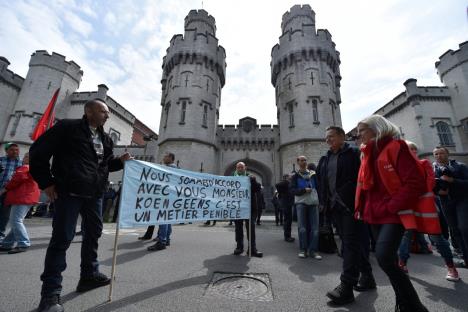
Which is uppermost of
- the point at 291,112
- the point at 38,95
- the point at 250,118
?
the point at 38,95

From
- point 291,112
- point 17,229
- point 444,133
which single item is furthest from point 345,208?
point 444,133

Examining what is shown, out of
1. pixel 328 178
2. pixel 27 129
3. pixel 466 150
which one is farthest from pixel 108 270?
pixel 466 150

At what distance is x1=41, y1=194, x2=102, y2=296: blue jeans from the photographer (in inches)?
84.5

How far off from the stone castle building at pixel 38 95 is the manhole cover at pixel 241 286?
27.0m

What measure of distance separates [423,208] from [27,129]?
97.6 feet

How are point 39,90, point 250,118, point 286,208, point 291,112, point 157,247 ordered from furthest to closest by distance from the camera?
point 250,118 → point 39,90 → point 291,112 → point 286,208 → point 157,247

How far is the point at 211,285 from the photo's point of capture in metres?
2.86

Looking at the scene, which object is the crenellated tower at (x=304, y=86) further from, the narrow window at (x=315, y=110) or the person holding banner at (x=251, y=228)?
the person holding banner at (x=251, y=228)

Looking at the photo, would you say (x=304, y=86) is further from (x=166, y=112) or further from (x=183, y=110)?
(x=166, y=112)

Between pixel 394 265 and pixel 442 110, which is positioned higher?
pixel 442 110

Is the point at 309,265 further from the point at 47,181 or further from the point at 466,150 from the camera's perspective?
the point at 466,150

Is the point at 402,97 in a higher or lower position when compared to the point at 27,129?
higher

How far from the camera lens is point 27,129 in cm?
2158

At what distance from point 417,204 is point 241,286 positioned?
2185mm
